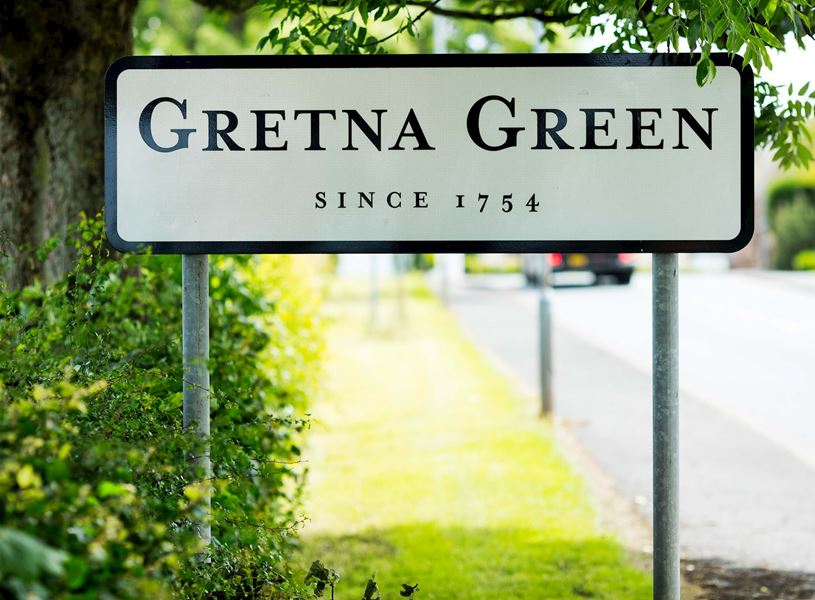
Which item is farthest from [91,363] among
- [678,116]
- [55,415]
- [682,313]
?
[682,313]

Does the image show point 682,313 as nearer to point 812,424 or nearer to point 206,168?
point 812,424

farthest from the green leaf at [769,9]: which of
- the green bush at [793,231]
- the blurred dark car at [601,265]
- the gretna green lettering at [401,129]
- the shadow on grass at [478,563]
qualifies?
the green bush at [793,231]

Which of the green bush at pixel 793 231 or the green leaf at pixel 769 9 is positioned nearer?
the green leaf at pixel 769 9

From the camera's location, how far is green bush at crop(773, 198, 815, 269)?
3431cm

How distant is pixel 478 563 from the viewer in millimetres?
5797

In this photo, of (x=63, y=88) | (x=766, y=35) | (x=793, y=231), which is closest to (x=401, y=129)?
(x=766, y=35)

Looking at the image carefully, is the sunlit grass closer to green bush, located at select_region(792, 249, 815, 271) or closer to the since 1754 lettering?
the since 1754 lettering

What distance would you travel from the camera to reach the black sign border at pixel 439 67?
346 centimetres

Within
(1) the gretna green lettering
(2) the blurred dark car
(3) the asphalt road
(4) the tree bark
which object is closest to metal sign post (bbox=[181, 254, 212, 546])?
(1) the gretna green lettering

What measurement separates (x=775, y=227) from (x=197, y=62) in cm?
3382

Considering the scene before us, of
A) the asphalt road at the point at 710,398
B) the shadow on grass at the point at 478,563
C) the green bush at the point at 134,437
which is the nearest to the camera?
the green bush at the point at 134,437

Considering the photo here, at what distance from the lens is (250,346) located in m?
5.42

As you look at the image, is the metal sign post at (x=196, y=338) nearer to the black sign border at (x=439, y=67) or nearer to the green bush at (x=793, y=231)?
the black sign border at (x=439, y=67)

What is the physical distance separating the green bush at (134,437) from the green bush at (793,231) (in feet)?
100
